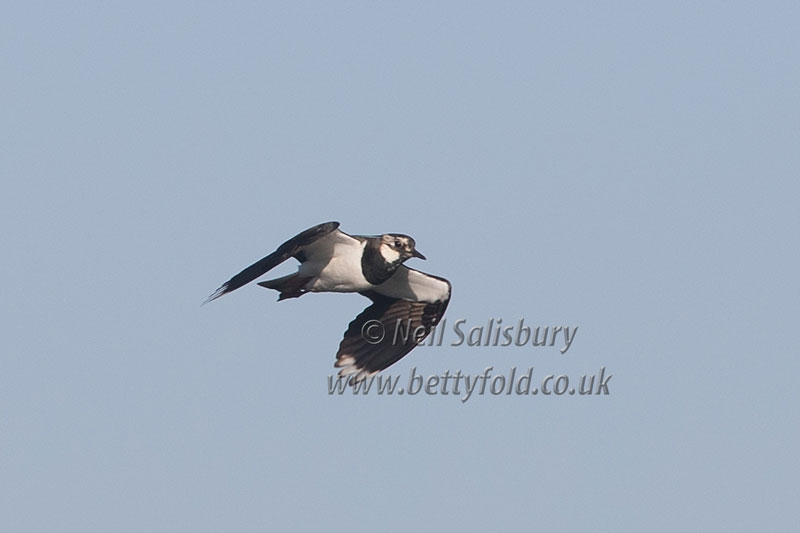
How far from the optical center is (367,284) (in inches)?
985

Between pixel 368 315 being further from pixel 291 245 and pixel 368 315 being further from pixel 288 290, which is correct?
pixel 291 245

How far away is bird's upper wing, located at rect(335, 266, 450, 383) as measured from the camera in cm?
2595

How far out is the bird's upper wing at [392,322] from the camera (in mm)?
25953

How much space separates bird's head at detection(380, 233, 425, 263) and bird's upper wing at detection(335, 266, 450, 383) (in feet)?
3.72

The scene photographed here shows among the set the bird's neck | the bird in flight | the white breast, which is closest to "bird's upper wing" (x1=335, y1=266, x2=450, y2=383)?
the bird in flight

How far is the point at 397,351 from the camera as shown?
2619 centimetres

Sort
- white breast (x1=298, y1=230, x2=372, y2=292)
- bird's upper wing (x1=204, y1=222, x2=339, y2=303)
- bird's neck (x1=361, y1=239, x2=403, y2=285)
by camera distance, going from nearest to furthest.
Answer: bird's upper wing (x1=204, y1=222, x2=339, y2=303) < white breast (x1=298, y1=230, x2=372, y2=292) < bird's neck (x1=361, y1=239, x2=403, y2=285)

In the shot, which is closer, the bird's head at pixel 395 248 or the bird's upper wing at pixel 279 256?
the bird's upper wing at pixel 279 256

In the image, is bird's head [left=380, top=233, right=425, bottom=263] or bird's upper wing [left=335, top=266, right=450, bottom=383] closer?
bird's head [left=380, top=233, right=425, bottom=263]

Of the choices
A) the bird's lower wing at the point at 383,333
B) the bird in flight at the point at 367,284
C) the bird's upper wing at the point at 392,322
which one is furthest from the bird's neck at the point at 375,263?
the bird's lower wing at the point at 383,333

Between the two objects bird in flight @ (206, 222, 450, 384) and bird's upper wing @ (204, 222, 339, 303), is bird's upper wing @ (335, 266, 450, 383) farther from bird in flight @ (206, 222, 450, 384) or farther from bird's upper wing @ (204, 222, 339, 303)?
bird's upper wing @ (204, 222, 339, 303)

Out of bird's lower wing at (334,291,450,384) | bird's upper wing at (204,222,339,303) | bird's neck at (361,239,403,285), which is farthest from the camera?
bird's lower wing at (334,291,450,384)

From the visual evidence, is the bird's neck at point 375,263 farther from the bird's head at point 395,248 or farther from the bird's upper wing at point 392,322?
the bird's upper wing at point 392,322

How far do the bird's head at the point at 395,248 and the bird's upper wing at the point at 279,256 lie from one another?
1591 millimetres
